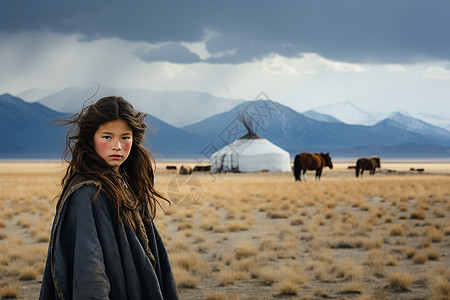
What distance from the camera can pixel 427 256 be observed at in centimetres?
796

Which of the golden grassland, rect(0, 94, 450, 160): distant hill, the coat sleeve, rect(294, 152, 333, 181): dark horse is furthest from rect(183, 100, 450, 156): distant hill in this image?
the coat sleeve

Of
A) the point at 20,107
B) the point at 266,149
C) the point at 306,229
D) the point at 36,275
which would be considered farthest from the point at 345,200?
the point at 20,107

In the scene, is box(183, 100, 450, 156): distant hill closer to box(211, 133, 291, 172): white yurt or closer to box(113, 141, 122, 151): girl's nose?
box(211, 133, 291, 172): white yurt

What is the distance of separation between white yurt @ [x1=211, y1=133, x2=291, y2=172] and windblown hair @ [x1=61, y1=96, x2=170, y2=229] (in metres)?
38.6

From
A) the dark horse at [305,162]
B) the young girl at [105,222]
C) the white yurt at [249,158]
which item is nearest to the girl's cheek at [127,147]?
the young girl at [105,222]

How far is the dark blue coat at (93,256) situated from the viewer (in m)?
1.64

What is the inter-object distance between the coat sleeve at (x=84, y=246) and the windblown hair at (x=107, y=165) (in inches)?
2.9

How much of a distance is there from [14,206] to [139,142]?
16.2 metres

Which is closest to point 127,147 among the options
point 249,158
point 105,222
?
point 105,222

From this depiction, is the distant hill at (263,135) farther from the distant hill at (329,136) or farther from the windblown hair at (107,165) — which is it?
the windblown hair at (107,165)

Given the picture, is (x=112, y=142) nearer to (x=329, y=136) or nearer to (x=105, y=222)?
(x=105, y=222)

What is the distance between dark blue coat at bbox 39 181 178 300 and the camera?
1.64 meters

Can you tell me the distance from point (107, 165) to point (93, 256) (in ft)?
1.25

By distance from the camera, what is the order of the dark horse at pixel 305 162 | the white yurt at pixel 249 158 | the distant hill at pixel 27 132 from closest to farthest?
the dark horse at pixel 305 162, the white yurt at pixel 249 158, the distant hill at pixel 27 132
